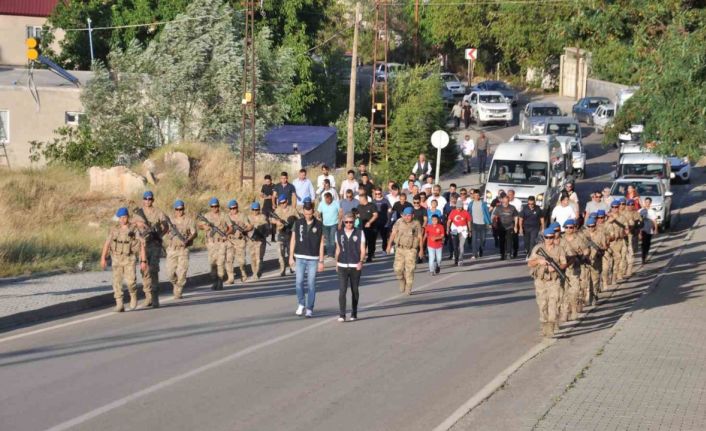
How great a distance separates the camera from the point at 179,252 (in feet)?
60.1

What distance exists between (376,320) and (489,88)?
56.3 m

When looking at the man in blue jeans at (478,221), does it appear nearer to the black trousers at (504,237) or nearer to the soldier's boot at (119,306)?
the black trousers at (504,237)

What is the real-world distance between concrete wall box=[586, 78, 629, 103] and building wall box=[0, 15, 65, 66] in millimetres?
34537

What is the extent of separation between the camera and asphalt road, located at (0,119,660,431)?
10.6m

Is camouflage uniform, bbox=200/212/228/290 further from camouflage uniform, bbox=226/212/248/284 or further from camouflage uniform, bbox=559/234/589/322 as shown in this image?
camouflage uniform, bbox=559/234/589/322

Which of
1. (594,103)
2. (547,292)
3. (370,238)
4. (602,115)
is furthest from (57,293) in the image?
(594,103)

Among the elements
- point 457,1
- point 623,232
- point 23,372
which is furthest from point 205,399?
point 457,1

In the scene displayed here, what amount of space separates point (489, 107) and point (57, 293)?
152 ft

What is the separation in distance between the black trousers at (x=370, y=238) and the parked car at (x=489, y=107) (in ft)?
123

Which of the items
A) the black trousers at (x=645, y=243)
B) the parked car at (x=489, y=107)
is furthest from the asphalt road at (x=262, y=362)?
the parked car at (x=489, y=107)

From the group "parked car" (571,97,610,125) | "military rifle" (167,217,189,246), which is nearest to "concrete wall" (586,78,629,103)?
"parked car" (571,97,610,125)

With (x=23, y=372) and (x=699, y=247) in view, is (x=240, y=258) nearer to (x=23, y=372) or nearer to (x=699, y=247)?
(x=23, y=372)

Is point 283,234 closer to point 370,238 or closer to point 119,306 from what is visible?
point 370,238

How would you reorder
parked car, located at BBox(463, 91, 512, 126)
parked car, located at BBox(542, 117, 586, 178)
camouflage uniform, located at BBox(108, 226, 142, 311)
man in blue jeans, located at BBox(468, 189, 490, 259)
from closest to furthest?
camouflage uniform, located at BBox(108, 226, 142, 311) < man in blue jeans, located at BBox(468, 189, 490, 259) < parked car, located at BBox(542, 117, 586, 178) < parked car, located at BBox(463, 91, 512, 126)
